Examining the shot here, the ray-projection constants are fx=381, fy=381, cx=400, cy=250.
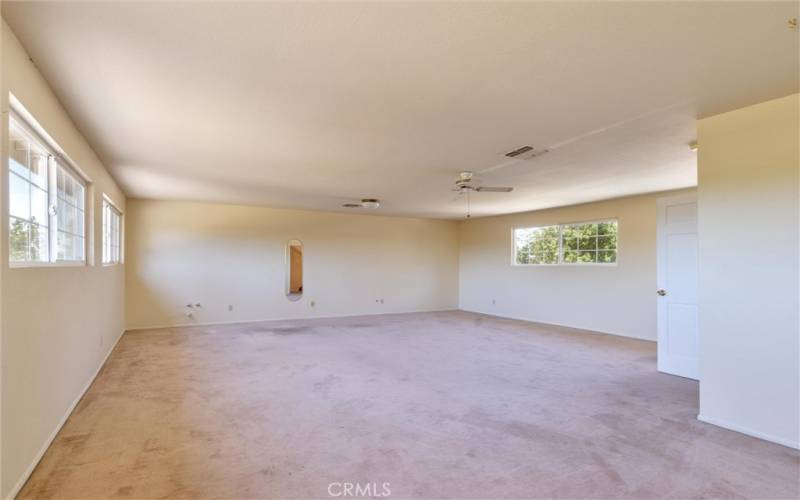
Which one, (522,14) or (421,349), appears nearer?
(522,14)

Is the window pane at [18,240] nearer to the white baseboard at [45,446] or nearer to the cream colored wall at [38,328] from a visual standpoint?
the cream colored wall at [38,328]

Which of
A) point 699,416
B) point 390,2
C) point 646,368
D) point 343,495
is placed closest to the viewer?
point 390,2

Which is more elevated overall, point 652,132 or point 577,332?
point 652,132

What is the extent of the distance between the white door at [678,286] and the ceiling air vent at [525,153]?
1790mm

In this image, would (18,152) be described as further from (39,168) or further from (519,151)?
(519,151)

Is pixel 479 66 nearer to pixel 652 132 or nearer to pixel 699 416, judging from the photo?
pixel 652 132

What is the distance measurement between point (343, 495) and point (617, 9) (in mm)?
2700

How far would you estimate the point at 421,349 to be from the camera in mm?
5449

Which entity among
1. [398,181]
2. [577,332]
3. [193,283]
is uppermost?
[398,181]

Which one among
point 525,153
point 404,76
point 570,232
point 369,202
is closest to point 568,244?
point 570,232

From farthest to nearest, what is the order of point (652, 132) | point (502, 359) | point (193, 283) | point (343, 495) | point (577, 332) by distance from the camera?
point (193, 283) → point (577, 332) → point (502, 359) → point (652, 132) → point (343, 495)

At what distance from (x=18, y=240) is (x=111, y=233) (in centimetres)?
395

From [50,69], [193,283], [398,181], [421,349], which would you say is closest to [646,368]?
[421,349]

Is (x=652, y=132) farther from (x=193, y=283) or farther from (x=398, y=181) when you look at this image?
(x=193, y=283)
